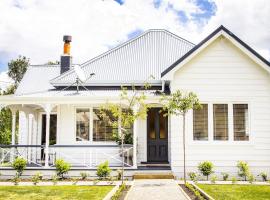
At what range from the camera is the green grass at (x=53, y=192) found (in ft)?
38.2

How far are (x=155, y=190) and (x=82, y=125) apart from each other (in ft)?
23.9

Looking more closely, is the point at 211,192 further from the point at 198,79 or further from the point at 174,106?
the point at 198,79

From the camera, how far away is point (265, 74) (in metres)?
16.8

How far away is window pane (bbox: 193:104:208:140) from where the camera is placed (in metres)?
16.7

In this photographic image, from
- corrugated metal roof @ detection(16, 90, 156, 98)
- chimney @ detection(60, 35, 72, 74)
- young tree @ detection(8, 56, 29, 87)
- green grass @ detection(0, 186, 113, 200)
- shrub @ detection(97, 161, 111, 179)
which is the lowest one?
green grass @ detection(0, 186, 113, 200)

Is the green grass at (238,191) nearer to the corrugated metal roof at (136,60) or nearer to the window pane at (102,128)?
Answer: the window pane at (102,128)

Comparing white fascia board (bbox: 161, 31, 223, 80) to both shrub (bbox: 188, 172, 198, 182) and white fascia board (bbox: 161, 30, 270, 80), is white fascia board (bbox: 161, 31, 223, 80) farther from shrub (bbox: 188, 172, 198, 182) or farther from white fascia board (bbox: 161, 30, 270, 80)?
shrub (bbox: 188, 172, 198, 182)

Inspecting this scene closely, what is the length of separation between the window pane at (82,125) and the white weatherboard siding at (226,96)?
468cm

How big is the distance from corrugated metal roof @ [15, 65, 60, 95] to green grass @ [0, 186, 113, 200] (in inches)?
362

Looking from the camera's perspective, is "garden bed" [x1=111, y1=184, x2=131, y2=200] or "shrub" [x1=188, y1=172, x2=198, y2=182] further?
"shrub" [x1=188, y1=172, x2=198, y2=182]

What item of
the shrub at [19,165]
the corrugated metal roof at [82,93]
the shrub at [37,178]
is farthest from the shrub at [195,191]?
the shrub at [19,165]

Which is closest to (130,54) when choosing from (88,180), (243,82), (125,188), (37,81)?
(37,81)

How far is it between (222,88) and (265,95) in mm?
1925

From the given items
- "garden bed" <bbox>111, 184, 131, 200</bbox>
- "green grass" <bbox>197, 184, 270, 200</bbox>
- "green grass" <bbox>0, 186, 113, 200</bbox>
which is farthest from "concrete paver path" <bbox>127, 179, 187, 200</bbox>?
"green grass" <bbox>197, 184, 270, 200</bbox>
